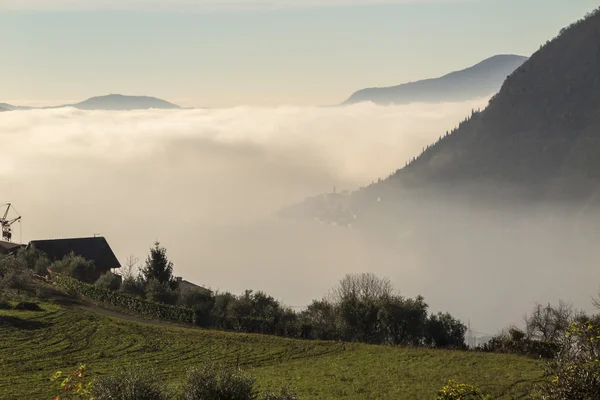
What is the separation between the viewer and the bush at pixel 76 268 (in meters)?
98.2

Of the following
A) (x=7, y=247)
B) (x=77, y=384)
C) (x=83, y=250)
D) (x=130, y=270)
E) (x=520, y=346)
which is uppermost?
(x=83, y=250)

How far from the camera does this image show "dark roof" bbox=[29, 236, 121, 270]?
113750 mm

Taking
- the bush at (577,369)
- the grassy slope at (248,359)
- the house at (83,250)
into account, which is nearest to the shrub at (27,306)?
the grassy slope at (248,359)

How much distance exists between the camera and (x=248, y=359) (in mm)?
53469

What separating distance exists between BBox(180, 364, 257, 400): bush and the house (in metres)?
91.6

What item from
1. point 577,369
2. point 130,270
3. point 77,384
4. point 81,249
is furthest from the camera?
point 81,249

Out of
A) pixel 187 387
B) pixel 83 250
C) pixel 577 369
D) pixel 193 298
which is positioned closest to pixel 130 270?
pixel 83 250

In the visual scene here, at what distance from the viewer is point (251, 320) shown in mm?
72000

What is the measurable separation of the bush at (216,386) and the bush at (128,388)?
1.49 metres

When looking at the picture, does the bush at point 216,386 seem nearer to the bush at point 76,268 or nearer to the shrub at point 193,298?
the shrub at point 193,298

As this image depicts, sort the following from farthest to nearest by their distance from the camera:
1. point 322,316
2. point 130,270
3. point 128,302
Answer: point 130,270 → point 128,302 → point 322,316

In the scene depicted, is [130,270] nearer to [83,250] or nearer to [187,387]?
[83,250]

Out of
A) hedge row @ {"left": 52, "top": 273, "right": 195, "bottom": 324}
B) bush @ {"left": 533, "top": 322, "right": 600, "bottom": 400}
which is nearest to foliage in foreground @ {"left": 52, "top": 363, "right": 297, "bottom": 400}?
bush @ {"left": 533, "top": 322, "right": 600, "bottom": 400}

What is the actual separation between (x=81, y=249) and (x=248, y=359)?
72972 mm
